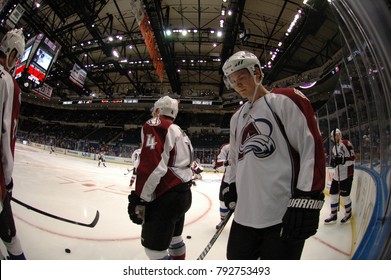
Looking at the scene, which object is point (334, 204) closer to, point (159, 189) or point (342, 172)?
point (342, 172)

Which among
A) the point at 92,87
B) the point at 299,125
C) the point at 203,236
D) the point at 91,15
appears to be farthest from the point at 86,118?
the point at 299,125

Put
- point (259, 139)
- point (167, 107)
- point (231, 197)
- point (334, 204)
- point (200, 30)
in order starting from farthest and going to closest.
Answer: point (200, 30), point (334, 204), point (167, 107), point (231, 197), point (259, 139)

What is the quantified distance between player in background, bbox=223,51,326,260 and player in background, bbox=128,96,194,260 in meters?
0.42

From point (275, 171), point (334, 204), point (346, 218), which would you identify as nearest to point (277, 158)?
point (275, 171)

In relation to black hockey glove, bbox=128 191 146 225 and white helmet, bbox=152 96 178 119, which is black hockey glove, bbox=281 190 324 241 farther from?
white helmet, bbox=152 96 178 119

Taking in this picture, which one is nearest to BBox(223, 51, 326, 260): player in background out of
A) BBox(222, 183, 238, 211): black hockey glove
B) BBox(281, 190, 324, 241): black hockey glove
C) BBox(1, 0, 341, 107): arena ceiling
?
BBox(281, 190, 324, 241): black hockey glove

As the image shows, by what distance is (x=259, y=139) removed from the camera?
799mm

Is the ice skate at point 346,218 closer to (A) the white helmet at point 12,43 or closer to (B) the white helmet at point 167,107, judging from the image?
(B) the white helmet at point 167,107

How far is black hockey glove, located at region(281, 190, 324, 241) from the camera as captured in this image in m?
0.67

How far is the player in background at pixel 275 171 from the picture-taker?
677 millimetres

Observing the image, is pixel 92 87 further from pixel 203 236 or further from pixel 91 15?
pixel 203 236

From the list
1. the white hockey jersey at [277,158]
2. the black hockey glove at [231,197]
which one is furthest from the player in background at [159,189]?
the white hockey jersey at [277,158]

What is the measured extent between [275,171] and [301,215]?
0.16 m
